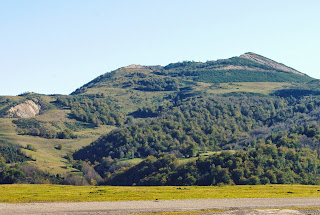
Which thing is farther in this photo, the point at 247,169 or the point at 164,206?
the point at 247,169

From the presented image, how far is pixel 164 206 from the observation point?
246 feet

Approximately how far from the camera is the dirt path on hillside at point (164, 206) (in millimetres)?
67750

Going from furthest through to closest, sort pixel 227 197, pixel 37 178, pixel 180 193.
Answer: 1. pixel 37 178
2. pixel 180 193
3. pixel 227 197

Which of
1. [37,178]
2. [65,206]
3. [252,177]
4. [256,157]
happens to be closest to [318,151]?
[256,157]

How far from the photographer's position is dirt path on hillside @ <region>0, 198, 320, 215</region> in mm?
67750

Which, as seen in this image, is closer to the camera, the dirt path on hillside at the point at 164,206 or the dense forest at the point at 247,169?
the dirt path on hillside at the point at 164,206

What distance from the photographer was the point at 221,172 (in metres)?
147

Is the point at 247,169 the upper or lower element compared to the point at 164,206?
lower

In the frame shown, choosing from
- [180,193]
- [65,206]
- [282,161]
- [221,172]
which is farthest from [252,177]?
[65,206]

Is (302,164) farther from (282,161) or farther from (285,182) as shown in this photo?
(285,182)

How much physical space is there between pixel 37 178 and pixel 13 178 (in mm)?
14905

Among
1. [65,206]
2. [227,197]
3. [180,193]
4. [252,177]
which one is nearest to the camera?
[65,206]

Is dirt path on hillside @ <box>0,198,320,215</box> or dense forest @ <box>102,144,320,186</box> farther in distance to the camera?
dense forest @ <box>102,144,320,186</box>

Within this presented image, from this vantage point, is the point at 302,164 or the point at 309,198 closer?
the point at 309,198
